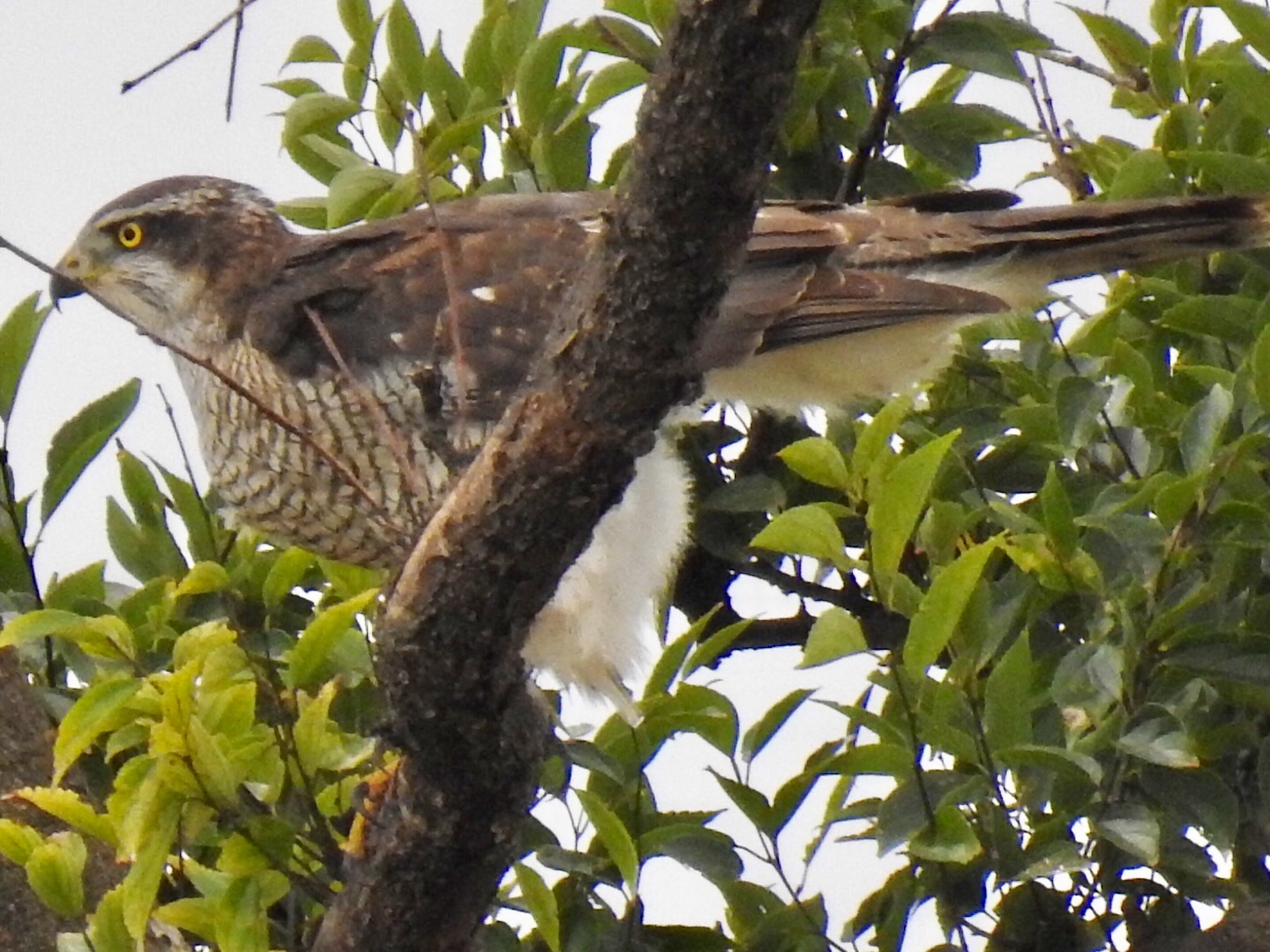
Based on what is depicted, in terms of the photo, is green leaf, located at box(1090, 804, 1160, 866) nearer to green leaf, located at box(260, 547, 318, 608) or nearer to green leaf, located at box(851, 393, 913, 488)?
green leaf, located at box(851, 393, 913, 488)

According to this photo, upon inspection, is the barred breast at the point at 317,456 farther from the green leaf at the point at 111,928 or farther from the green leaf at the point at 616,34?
the green leaf at the point at 111,928

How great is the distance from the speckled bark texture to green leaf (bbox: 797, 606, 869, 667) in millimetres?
346

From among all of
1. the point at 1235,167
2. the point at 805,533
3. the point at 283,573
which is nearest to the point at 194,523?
the point at 283,573

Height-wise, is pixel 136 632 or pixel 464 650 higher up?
pixel 464 650

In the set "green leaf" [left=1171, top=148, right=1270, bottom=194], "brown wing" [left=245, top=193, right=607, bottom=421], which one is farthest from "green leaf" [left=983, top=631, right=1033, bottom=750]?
"brown wing" [left=245, top=193, right=607, bottom=421]

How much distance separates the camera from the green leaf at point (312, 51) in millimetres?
3170

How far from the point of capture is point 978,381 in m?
3.28

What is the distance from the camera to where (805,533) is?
7.48 ft

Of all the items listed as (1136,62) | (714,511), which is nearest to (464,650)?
(714,511)

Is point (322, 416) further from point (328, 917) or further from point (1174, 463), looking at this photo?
point (1174, 463)

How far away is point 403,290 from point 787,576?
0.84m

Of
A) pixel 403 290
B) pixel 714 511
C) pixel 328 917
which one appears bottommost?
pixel 328 917

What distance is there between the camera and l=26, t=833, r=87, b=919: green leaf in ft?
7.57

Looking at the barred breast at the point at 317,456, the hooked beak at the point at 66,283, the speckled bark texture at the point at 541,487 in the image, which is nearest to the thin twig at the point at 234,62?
the speckled bark texture at the point at 541,487
